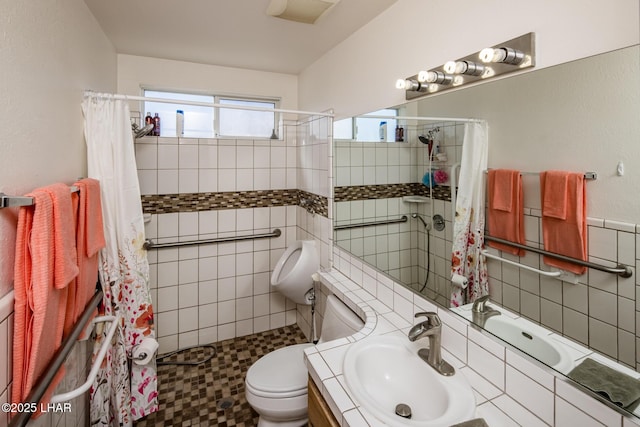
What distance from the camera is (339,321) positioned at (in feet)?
5.40

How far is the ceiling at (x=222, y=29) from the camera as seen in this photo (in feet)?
5.69

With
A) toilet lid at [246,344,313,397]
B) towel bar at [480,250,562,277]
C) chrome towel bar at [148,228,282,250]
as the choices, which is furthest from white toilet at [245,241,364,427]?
chrome towel bar at [148,228,282,250]

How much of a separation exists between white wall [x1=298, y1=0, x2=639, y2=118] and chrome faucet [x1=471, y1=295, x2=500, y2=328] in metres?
0.80

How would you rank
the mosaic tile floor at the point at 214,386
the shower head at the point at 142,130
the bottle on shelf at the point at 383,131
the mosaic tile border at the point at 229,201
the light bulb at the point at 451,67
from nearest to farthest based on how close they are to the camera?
the light bulb at the point at 451,67 → the bottle on shelf at the point at 383,131 → the mosaic tile floor at the point at 214,386 → the shower head at the point at 142,130 → the mosaic tile border at the point at 229,201

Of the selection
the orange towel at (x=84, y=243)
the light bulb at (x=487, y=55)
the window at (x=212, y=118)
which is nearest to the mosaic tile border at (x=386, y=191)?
the light bulb at (x=487, y=55)

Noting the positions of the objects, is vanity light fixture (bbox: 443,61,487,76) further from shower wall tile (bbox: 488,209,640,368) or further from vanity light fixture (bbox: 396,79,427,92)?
shower wall tile (bbox: 488,209,640,368)

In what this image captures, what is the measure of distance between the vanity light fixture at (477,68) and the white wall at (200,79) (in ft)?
5.54

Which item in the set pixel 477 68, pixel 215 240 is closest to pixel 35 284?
pixel 477 68

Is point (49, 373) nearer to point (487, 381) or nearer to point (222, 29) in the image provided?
point (487, 381)

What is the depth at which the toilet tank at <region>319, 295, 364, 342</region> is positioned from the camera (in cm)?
155

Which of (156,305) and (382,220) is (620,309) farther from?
(156,305)

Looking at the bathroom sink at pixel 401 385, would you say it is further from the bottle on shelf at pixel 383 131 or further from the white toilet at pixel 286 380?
the bottle on shelf at pixel 383 131

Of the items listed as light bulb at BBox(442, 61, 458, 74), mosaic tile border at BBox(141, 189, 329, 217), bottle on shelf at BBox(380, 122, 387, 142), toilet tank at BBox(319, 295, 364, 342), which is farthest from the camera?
mosaic tile border at BBox(141, 189, 329, 217)

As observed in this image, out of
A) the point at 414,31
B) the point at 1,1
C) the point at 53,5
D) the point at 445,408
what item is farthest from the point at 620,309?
the point at 53,5
